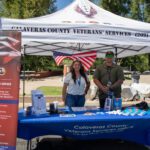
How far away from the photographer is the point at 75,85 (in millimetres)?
8156

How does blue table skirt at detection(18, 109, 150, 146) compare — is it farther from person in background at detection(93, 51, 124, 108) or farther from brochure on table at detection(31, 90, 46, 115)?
→ person in background at detection(93, 51, 124, 108)

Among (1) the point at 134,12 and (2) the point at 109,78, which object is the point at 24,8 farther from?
(2) the point at 109,78

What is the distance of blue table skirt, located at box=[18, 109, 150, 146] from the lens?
247 inches

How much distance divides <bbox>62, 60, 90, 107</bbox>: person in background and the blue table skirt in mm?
1423

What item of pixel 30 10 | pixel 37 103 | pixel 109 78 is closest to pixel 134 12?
pixel 30 10

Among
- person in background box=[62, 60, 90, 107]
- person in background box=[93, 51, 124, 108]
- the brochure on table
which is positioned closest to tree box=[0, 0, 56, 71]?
person in background box=[62, 60, 90, 107]

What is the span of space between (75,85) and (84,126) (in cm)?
183

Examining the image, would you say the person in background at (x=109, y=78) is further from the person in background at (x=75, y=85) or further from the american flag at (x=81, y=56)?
the american flag at (x=81, y=56)

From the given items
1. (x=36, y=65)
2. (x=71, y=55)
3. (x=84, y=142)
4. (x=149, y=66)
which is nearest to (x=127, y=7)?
(x=149, y=66)

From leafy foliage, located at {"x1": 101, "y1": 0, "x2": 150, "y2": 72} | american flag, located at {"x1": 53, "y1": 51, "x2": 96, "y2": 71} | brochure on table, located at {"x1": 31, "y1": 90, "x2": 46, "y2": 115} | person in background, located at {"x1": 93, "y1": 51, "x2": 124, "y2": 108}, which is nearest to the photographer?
brochure on table, located at {"x1": 31, "y1": 90, "x2": 46, "y2": 115}

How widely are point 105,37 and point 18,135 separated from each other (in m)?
2.10

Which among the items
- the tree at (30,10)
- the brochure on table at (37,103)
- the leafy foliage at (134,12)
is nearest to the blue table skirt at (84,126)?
the brochure on table at (37,103)

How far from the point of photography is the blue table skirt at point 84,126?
629 cm

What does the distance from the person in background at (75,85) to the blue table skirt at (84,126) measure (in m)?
1.42
